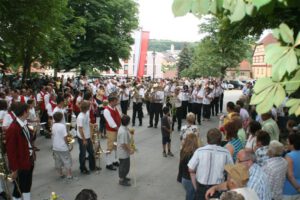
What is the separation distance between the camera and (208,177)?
16.7 ft

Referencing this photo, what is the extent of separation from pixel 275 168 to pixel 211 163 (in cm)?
91

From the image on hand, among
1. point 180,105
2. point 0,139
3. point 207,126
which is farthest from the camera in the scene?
point 207,126

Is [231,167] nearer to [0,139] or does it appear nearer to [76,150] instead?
[0,139]

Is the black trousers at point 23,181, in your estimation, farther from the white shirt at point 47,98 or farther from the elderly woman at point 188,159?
the white shirt at point 47,98

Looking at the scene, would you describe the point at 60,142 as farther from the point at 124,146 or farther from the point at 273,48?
the point at 273,48

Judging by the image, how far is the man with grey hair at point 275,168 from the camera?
16.9 ft

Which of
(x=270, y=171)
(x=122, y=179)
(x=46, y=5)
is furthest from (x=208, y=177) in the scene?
(x=46, y=5)

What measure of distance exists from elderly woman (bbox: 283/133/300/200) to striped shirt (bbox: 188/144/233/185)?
3.06ft

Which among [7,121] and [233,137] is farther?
[7,121]

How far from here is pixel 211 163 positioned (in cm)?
505

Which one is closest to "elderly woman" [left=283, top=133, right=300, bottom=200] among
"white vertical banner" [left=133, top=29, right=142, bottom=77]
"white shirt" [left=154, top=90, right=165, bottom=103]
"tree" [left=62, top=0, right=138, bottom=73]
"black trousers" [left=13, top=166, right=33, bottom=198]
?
"black trousers" [left=13, top=166, right=33, bottom=198]

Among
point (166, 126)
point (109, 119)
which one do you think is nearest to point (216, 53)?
point (166, 126)

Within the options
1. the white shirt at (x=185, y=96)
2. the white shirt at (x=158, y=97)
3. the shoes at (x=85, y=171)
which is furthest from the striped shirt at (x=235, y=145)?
the white shirt at (x=185, y=96)

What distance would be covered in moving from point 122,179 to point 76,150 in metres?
3.53
